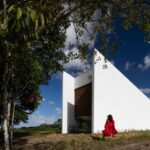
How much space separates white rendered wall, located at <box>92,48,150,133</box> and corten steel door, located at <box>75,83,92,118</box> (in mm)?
3017

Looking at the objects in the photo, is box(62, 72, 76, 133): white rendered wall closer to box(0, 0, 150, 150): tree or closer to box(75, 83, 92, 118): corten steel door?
box(75, 83, 92, 118): corten steel door

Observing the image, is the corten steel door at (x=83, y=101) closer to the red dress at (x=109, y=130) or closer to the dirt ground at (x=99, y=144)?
the dirt ground at (x=99, y=144)

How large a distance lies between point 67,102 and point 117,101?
6.83 m

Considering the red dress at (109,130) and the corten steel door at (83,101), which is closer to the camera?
the red dress at (109,130)

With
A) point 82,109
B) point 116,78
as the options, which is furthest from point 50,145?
point 82,109

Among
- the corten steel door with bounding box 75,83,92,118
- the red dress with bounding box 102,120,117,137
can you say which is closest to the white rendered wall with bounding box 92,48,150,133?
the corten steel door with bounding box 75,83,92,118

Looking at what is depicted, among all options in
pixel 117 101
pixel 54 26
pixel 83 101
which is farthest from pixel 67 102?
pixel 54 26

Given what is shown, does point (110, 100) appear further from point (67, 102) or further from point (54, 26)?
point (54, 26)

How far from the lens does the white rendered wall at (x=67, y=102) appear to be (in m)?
39.1

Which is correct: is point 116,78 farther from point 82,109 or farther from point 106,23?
point 106,23

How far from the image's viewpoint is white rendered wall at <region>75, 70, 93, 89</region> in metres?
36.2

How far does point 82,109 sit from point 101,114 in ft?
17.7

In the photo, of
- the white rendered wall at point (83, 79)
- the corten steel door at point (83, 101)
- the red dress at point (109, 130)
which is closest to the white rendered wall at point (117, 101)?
the white rendered wall at point (83, 79)

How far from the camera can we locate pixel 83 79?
38.2m
